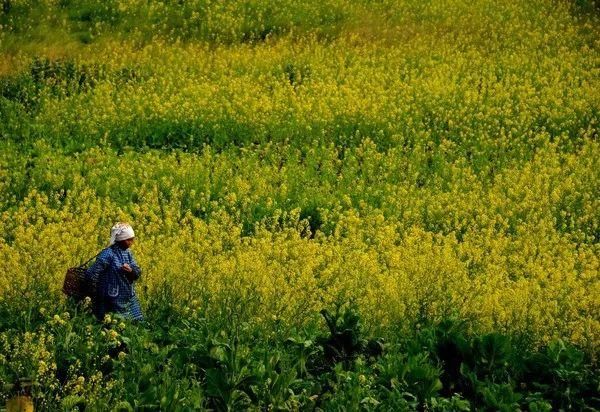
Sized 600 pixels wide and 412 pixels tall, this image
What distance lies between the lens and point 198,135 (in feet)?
55.2

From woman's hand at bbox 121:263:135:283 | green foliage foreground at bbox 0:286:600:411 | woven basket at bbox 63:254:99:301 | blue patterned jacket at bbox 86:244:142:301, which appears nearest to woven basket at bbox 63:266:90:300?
woven basket at bbox 63:254:99:301

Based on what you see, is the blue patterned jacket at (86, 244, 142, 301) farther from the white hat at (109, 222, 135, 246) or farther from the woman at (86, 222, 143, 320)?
the white hat at (109, 222, 135, 246)

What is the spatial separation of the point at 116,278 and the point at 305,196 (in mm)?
6167

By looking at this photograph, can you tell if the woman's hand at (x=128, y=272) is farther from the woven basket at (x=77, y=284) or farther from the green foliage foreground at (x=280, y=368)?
the green foliage foreground at (x=280, y=368)

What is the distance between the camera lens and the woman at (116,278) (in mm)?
8117

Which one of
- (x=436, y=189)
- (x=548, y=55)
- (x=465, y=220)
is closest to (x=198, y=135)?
(x=436, y=189)

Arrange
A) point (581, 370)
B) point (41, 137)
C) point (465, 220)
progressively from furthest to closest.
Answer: point (41, 137)
point (465, 220)
point (581, 370)

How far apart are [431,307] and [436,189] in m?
6.04

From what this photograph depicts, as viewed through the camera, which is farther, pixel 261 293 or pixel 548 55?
pixel 548 55

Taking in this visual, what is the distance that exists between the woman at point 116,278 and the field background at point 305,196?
34cm

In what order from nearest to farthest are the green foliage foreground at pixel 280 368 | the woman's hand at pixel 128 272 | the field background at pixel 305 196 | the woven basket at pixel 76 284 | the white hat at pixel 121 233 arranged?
1. the green foliage foreground at pixel 280 368
2. the field background at pixel 305 196
3. the woven basket at pixel 76 284
4. the woman's hand at pixel 128 272
5. the white hat at pixel 121 233

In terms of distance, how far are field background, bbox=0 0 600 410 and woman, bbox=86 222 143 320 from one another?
0.34 m

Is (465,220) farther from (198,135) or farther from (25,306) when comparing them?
(25,306)

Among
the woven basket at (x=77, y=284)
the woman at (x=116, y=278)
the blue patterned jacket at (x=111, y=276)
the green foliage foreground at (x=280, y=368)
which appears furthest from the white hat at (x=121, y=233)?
the green foliage foreground at (x=280, y=368)
